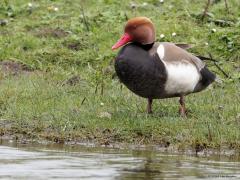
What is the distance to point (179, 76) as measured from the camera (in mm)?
8664

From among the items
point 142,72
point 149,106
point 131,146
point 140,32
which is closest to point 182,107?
point 149,106

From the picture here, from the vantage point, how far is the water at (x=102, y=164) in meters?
6.49

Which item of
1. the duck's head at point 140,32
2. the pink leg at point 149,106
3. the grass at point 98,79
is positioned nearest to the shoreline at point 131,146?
the grass at point 98,79

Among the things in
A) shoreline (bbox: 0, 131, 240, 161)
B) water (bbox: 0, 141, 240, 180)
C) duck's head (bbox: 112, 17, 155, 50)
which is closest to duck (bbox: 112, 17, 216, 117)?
duck's head (bbox: 112, 17, 155, 50)

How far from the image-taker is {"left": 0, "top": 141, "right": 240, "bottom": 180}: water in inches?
255

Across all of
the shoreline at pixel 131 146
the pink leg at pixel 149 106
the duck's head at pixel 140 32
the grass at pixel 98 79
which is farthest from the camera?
the pink leg at pixel 149 106

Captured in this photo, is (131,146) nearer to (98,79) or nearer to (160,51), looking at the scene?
(160,51)

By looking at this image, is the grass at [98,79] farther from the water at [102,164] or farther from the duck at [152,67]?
the water at [102,164]

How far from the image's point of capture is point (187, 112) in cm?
900

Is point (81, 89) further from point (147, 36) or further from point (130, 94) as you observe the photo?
point (147, 36)

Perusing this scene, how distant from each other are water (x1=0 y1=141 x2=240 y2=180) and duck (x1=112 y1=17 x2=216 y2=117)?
96cm

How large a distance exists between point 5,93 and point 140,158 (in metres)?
2.81

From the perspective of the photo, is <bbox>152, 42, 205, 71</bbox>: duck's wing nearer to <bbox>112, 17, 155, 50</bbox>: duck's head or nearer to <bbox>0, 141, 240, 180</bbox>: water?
<bbox>112, 17, 155, 50</bbox>: duck's head

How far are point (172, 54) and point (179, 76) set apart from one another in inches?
9.1
